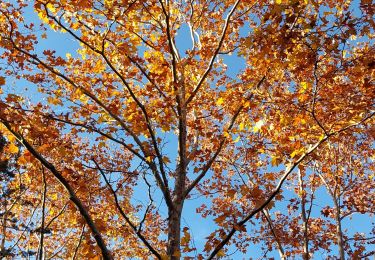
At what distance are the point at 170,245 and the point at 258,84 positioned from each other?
11.8ft

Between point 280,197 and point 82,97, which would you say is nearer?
point 280,197

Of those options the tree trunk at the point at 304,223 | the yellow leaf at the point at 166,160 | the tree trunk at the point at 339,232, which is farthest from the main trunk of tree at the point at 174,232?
the tree trunk at the point at 339,232

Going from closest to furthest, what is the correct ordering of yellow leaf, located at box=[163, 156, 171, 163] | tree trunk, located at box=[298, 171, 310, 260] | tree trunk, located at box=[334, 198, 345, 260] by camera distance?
yellow leaf, located at box=[163, 156, 171, 163], tree trunk, located at box=[298, 171, 310, 260], tree trunk, located at box=[334, 198, 345, 260]

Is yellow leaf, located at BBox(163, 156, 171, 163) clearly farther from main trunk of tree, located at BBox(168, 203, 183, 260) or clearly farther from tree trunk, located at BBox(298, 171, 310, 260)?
tree trunk, located at BBox(298, 171, 310, 260)

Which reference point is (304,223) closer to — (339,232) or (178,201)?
(339,232)

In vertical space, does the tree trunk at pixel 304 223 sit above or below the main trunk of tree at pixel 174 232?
above

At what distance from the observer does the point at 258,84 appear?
745 centimetres

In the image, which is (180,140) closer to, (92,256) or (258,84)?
(258,84)

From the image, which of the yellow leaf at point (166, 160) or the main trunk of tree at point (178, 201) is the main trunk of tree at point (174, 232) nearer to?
the main trunk of tree at point (178, 201)

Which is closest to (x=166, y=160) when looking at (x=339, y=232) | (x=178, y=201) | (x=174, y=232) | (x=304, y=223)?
(x=178, y=201)

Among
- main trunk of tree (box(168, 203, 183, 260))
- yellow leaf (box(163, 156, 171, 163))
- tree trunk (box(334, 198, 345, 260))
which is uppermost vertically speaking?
tree trunk (box(334, 198, 345, 260))

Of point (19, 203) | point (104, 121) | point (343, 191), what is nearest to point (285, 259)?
point (343, 191)

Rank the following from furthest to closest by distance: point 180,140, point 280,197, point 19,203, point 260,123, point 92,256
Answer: point 19,203 < point 180,140 < point 280,197 < point 92,256 < point 260,123

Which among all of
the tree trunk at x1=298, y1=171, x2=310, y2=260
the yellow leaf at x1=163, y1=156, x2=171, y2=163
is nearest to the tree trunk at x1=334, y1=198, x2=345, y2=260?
the tree trunk at x1=298, y1=171, x2=310, y2=260
